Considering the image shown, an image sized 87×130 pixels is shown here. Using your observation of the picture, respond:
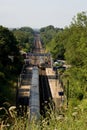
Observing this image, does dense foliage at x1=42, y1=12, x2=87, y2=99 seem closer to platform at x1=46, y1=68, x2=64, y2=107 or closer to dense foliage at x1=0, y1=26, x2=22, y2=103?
platform at x1=46, y1=68, x2=64, y2=107

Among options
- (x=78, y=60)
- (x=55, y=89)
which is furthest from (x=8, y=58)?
(x=78, y=60)

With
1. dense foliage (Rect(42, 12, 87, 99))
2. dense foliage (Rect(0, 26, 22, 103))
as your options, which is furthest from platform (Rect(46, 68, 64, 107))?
dense foliage (Rect(0, 26, 22, 103))

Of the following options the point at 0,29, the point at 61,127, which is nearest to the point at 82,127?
the point at 61,127

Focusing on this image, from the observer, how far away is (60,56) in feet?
295

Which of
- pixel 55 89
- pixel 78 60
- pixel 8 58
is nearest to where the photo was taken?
pixel 78 60

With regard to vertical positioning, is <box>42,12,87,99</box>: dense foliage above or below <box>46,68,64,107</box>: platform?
above

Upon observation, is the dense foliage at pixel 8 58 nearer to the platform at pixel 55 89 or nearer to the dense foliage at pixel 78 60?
the platform at pixel 55 89

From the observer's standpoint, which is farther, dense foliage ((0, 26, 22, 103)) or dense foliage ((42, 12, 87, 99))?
dense foliage ((0, 26, 22, 103))

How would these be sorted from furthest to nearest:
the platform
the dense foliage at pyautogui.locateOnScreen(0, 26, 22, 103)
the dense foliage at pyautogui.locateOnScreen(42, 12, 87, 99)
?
the dense foliage at pyautogui.locateOnScreen(0, 26, 22, 103) → the platform → the dense foliage at pyautogui.locateOnScreen(42, 12, 87, 99)

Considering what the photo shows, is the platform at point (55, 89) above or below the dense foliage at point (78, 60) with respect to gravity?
below

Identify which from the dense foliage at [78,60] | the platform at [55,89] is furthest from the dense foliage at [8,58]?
the dense foliage at [78,60]

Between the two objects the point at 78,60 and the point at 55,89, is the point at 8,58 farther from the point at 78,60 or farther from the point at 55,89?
the point at 78,60

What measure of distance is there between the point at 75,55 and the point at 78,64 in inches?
38.2

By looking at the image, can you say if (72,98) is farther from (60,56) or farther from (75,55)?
(60,56)
